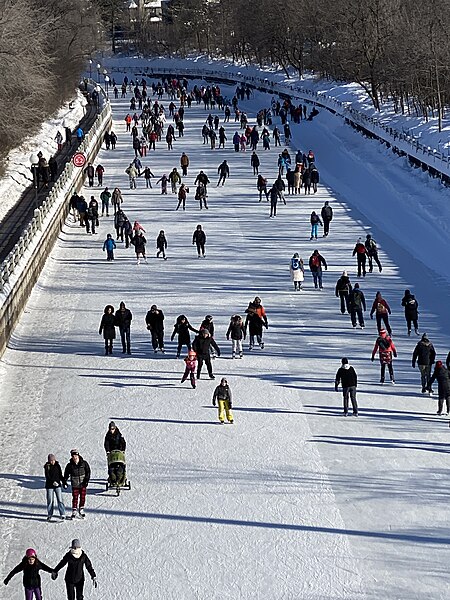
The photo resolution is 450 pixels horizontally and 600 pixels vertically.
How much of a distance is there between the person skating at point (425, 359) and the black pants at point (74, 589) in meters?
7.36

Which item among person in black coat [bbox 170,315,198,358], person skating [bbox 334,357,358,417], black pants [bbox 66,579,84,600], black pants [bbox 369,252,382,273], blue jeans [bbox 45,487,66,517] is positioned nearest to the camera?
black pants [bbox 66,579,84,600]

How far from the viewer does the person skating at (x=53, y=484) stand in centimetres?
1241

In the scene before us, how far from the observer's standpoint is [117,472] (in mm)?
13211

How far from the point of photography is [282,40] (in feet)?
251

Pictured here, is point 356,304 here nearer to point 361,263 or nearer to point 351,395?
point 361,263

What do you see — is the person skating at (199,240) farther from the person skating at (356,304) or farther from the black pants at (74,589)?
the black pants at (74,589)

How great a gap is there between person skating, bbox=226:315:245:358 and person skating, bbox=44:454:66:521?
6.16 metres

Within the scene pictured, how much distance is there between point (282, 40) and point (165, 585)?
2714 inches

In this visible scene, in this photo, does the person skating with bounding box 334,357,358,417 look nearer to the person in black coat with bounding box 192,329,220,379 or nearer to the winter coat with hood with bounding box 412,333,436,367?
the winter coat with hood with bounding box 412,333,436,367

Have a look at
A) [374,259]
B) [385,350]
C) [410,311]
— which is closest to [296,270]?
[374,259]

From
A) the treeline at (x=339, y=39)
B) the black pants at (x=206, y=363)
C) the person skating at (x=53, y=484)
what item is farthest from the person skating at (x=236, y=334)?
the treeline at (x=339, y=39)

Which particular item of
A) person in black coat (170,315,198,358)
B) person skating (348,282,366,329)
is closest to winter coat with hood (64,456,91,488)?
person in black coat (170,315,198,358)

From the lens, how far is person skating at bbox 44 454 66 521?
489 inches

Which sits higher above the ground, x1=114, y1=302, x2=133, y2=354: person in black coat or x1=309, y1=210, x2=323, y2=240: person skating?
x1=114, y1=302, x2=133, y2=354: person in black coat
